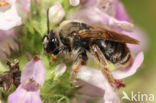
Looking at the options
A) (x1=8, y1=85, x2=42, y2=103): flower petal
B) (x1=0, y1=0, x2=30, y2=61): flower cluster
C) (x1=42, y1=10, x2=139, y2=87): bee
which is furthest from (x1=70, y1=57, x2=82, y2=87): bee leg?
(x1=0, y1=0, x2=30, y2=61): flower cluster

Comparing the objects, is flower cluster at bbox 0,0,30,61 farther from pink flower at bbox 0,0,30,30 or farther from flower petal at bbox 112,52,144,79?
flower petal at bbox 112,52,144,79

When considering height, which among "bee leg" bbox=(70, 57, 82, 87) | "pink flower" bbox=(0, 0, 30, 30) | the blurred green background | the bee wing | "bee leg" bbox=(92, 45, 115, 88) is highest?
the blurred green background

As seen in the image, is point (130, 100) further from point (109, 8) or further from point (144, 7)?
point (144, 7)

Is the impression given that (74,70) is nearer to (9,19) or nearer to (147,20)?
(9,19)

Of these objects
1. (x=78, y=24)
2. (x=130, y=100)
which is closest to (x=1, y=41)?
(x=78, y=24)

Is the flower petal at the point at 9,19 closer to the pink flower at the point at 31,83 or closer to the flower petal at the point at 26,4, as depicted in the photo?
the flower petal at the point at 26,4

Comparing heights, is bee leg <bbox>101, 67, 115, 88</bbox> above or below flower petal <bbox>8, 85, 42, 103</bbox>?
above
